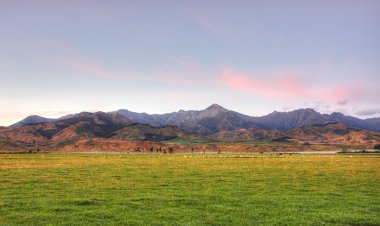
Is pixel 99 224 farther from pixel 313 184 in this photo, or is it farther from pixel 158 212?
pixel 313 184

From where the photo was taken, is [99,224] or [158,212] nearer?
[99,224]

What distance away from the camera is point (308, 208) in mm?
25938

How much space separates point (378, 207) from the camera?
86.7 ft

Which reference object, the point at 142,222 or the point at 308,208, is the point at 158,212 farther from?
the point at 308,208

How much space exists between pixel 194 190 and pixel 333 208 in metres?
13.6

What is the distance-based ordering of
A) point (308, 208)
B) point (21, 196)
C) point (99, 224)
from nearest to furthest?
1. point (99, 224)
2. point (308, 208)
3. point (21, 196)

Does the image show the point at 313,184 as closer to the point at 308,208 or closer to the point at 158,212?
the point at 308,208

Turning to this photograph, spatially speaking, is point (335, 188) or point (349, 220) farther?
point (335, 188)

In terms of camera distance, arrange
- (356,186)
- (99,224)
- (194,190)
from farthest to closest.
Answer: (356,186) → (194,190) → (99,224)

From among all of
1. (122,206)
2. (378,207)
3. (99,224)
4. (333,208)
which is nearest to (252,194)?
(333,208)

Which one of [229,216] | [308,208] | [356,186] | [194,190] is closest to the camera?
[229,216]

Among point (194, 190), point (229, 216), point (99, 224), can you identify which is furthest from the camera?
point (194, 190)

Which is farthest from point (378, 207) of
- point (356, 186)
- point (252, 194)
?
point (356, 186)

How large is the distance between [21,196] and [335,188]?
101ft
